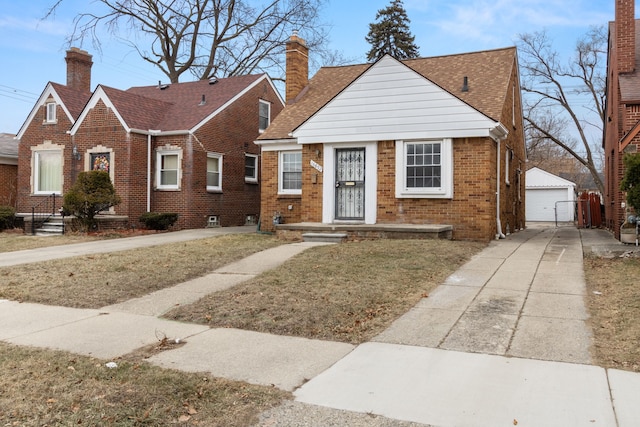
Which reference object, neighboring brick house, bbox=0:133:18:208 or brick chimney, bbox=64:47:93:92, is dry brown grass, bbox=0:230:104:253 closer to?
neighboring brick house, bbox=0:133:18:208

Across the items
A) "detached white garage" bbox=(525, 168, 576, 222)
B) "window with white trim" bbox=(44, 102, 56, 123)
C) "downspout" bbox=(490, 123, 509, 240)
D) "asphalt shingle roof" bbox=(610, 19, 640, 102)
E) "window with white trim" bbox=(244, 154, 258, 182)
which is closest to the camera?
"asphalt shingle roof" bbox=(610, 19, 640, 102)

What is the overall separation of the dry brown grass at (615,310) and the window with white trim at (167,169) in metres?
14.7

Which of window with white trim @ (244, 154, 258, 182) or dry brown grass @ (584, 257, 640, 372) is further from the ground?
window with white trim @ (244, 154, 258, 182)

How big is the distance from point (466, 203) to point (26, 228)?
50.5 feet

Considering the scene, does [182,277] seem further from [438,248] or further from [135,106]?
[135,106]

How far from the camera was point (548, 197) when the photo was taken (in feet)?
120

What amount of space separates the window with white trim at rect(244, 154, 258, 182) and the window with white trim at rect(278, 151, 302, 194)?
620 centimetres

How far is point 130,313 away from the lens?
7.24 metres

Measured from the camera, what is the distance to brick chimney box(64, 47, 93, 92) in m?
25.4

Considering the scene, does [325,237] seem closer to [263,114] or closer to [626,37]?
[626,37]

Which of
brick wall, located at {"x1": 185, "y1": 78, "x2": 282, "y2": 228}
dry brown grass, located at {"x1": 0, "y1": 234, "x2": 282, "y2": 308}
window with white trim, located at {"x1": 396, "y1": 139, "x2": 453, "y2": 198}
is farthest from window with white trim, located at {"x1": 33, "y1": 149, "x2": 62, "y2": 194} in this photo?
window with white trim, located at {"x1": 396, "y1": 139, "x2": 453, "y2": 198}

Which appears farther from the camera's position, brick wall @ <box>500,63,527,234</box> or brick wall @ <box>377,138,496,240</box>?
brick wall @ <box>500,63,527,234</box>

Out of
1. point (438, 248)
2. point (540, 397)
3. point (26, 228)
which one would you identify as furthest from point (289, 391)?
point (26, 228)

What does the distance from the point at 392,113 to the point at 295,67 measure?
564 centimetres
